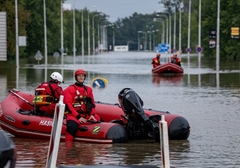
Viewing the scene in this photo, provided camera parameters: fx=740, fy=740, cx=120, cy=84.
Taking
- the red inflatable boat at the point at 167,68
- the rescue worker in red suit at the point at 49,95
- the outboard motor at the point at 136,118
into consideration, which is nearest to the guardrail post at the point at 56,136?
the outboard motor at the point at 136,118

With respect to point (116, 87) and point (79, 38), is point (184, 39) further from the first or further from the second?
point (116, 87)

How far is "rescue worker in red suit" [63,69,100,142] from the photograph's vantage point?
1411cm

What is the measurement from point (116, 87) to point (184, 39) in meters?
129

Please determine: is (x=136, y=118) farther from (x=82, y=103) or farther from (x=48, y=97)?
(x=48, y=97)

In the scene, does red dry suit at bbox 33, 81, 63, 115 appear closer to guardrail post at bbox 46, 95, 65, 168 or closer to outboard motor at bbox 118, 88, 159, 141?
outboard motor at bbox 118, 88, 159, 141

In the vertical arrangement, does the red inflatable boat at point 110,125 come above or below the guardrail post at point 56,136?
below

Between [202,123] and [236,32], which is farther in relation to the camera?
[236,32]

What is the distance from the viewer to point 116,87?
32.3 m

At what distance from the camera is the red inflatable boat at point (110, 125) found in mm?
14094

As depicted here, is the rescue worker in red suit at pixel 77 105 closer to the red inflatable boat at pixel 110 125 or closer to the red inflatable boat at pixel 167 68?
the red inflatable boat at pixel 110 125

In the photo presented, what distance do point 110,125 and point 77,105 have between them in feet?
2.62

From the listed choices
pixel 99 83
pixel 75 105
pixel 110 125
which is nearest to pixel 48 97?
pixel 75 105

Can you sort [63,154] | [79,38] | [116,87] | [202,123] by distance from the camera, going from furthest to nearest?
[79,38] → [116,87] → [202,123] → [63,154]

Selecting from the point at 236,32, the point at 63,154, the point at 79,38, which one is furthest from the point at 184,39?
the point at 63,154
